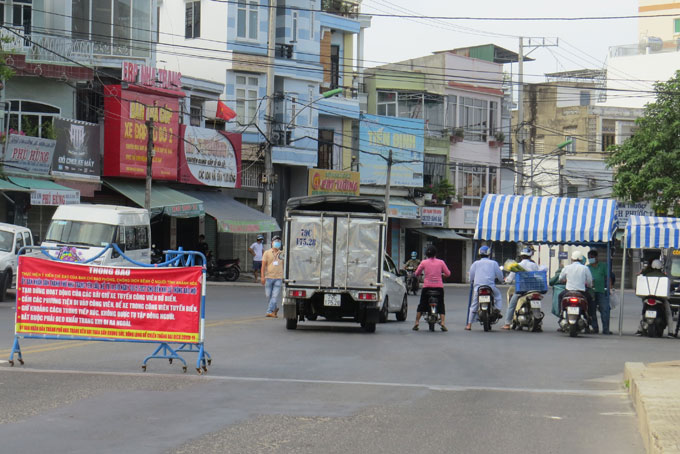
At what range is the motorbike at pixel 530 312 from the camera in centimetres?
2298

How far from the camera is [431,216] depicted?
58031 mm

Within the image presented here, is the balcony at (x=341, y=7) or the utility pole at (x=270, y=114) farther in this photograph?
the balcony at (x=341, y=7)

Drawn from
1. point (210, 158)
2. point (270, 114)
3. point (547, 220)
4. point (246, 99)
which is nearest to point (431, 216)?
point (246, 99)

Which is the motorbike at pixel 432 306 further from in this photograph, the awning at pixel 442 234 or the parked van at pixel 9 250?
the awning at pixel 442 234

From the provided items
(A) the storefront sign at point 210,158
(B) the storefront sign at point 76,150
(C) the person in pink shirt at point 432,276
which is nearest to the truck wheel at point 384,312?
(C) the person in pink shirt at point 432,276

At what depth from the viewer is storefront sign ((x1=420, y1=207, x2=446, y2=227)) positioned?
58.0 metres

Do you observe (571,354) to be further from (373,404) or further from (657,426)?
(657,426)

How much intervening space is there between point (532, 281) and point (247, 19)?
95.2 ft

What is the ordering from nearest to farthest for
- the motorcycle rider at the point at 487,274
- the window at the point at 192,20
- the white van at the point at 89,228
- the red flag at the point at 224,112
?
the motorcycle rider at the point at 487,274 → the white van at the point at 89,228 → the red flag at the point at 224,112 → the window at the point at 192,20

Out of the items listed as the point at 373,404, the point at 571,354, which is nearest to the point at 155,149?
the point at 571,354

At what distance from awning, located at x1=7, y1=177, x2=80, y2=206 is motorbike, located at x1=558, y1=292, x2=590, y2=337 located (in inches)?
759

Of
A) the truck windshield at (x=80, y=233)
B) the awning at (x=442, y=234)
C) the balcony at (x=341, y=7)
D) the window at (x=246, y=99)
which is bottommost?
the awning at (x=442, y=234)

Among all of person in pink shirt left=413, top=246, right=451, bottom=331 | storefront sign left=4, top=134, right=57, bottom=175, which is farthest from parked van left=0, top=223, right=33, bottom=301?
person in pink shirt left=413, top=246, right=451, bottom=331

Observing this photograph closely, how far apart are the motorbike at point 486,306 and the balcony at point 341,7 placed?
3541 cm
